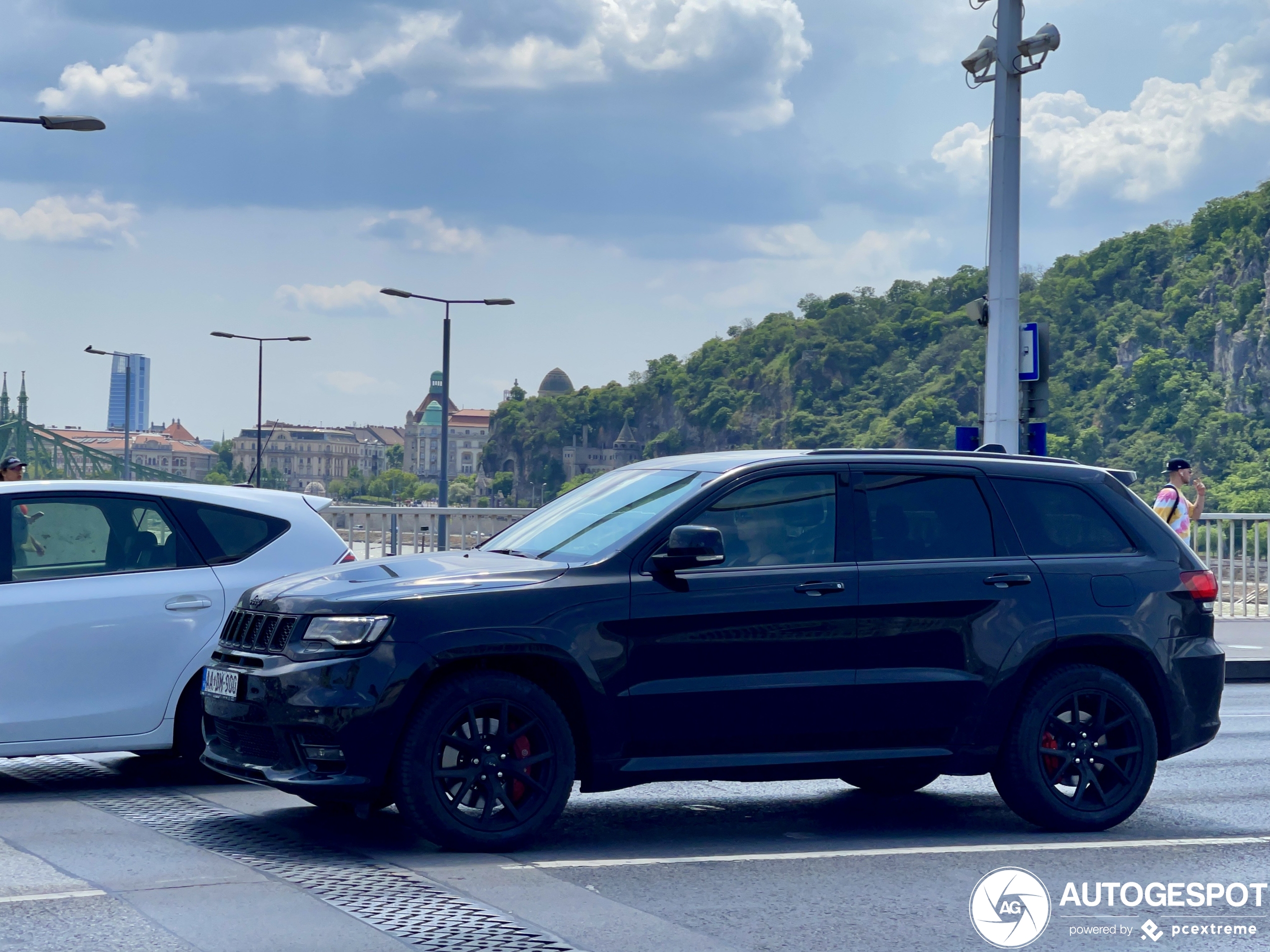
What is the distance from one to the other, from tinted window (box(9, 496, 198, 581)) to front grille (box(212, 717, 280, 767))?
5.23 feet

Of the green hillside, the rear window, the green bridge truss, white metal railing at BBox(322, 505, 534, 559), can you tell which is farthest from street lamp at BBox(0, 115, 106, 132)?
the green hillside

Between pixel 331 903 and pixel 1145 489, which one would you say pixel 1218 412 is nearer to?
pixel 1145 489

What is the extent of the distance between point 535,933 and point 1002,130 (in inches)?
445

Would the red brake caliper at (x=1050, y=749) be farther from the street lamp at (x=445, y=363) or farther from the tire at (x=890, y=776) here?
the street lamp at (x=445, y=363)

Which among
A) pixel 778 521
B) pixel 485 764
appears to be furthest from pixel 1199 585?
pixel 485 764

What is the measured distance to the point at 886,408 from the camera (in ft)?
511

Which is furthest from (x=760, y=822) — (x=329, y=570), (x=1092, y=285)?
(x=1092, y=285)

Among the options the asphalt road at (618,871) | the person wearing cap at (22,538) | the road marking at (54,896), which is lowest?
the road marking at (54,896)

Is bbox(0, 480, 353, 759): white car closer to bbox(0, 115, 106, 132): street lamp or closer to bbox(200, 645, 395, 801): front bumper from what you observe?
bbox(200, 645, 395, 801): front bumper

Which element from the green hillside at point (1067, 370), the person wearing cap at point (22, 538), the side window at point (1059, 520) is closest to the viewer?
the side window at point (1059, 520)

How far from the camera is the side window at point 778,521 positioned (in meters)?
6.65

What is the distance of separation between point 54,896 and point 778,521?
311cm

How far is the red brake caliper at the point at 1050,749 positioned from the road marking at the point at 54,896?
3.81 m

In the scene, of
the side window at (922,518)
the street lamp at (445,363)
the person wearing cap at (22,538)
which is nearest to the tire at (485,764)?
the side window at (922,518)
